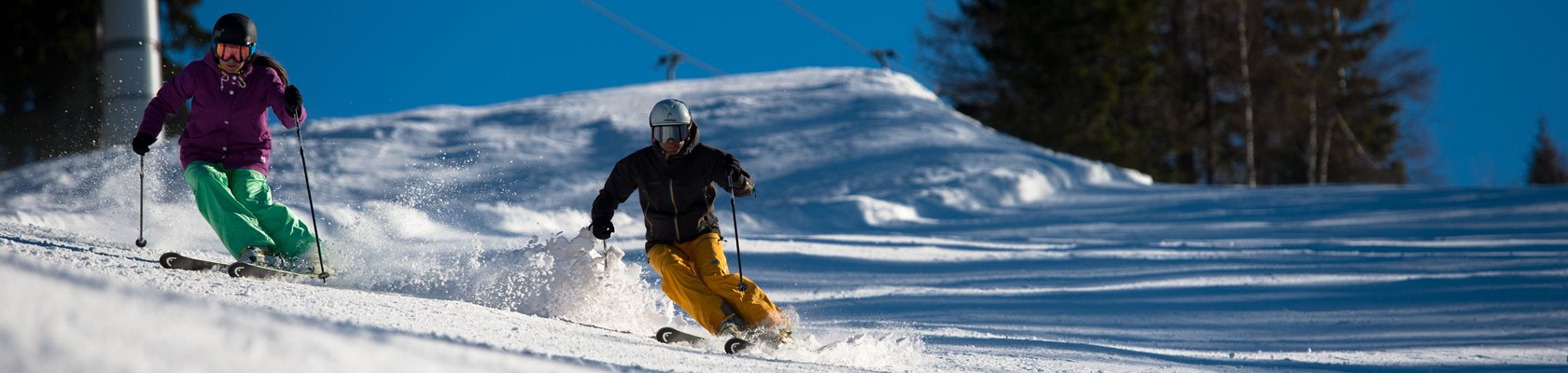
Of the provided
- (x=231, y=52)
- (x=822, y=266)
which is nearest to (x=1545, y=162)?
(x=822, y=266)

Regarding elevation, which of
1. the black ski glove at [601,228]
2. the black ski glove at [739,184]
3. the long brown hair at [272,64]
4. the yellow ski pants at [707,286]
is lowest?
the yellow ski pants at [707,286]

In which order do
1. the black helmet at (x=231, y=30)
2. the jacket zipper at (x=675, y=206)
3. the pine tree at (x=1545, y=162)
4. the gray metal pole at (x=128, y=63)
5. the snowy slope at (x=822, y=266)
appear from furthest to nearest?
the pine tree at (x=1545, y=162) < the gray metal pole at (x=128, y=63) < the black helmet at (x=231, y=30) < the jacket zipper at (x=675, y=206) < the snowy slope at (x=822, y=266)

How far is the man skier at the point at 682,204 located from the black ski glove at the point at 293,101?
161 centimetres

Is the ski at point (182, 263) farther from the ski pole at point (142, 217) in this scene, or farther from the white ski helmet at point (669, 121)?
the white ski helmet at point (669, 121)

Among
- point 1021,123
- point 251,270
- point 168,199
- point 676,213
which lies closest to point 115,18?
point 168,199

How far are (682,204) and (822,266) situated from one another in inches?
182

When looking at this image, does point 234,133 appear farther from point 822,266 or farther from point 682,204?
point 822,266

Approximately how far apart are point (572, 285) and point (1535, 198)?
44.0 ft

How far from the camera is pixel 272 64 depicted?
5996mm

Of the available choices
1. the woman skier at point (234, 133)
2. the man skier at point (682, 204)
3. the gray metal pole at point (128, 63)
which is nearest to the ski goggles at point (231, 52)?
the woman skier at point (234, 133)

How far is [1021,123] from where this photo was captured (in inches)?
1234

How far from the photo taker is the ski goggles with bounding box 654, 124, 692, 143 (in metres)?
5.23

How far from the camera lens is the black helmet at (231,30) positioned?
18.6ft

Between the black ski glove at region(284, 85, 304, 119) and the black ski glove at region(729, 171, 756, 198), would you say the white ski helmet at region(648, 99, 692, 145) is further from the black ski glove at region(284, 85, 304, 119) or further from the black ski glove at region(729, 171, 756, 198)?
the black ski glove at region(284, 85, 304, 119)
